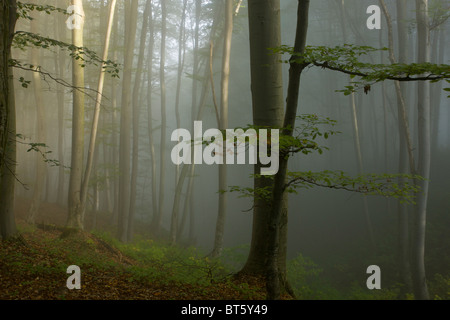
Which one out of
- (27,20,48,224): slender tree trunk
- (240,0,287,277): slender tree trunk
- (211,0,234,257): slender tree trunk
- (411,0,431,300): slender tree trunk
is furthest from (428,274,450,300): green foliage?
(27,20,48,224): slender tree trunk

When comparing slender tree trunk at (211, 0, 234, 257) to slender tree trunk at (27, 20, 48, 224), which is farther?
slender tree trunk at (27, 20, 48, 224)

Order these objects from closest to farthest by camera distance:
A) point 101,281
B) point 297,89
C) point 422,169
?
point 297,89, point 101,281, point 422,169

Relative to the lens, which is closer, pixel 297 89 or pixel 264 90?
pixel 297 89

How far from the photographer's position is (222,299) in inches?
200

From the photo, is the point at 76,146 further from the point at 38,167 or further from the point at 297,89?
the point at 297,89

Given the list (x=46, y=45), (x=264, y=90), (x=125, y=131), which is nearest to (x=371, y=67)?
(x=264, y=90)

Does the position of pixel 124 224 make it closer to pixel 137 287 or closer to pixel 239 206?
pixel 137 287

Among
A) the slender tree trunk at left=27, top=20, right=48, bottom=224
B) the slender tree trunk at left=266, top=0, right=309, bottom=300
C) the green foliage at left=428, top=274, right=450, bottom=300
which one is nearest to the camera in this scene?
the slender tree trunk at left=266, top=0, right=309, bottom=300

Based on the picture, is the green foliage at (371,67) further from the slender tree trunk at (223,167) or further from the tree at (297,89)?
the slender tree trunk at (223,167)

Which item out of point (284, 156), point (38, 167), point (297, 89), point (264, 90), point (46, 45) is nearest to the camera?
point (284, 156)

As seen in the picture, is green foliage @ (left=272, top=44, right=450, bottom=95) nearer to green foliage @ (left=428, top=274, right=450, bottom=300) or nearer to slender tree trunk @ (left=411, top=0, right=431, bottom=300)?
slender tree trunk @ (left=411, top=0, right=431, bottom=300)

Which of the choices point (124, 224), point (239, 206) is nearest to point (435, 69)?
point (124, 224)

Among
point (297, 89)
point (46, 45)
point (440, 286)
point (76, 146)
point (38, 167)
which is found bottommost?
point (440, 286)

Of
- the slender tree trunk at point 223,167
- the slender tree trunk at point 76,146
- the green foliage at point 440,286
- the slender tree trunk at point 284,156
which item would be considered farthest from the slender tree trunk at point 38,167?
the green foliage at point 440,286
